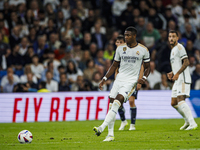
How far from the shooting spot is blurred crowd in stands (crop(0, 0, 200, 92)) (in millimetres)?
17469

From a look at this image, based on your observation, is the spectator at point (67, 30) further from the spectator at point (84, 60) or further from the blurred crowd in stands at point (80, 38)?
the spectator at point (84, 60)

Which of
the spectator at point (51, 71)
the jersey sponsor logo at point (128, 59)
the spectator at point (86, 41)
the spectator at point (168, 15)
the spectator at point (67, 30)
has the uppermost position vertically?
the spectator at point (168, 15)

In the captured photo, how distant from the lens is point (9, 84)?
17156mm

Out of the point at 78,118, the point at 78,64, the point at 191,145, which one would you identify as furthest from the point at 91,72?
the point at 191,145

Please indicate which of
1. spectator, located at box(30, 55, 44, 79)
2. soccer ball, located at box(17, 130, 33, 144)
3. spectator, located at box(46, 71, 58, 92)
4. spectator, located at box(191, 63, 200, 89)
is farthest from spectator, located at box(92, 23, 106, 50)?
soccer ball, located at box(17, 130, 33, 144)

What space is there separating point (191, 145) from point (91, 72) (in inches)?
443

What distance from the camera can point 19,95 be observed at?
16.0 meters

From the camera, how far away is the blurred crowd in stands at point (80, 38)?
17.5 meters

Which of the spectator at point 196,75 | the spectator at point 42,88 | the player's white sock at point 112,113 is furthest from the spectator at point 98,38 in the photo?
the player's white sock at point 112,113

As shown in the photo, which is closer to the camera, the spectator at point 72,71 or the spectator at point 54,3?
the spectator at point 72,71

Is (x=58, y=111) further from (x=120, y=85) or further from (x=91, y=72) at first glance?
(x=120, y=85)

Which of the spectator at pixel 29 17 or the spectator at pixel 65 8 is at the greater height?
the spectator at pixel 65 8

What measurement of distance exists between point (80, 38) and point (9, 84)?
4.40 metres

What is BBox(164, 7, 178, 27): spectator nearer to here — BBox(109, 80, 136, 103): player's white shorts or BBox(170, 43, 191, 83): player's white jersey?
BBox(170, 43, 191, 83): player's white jersey
